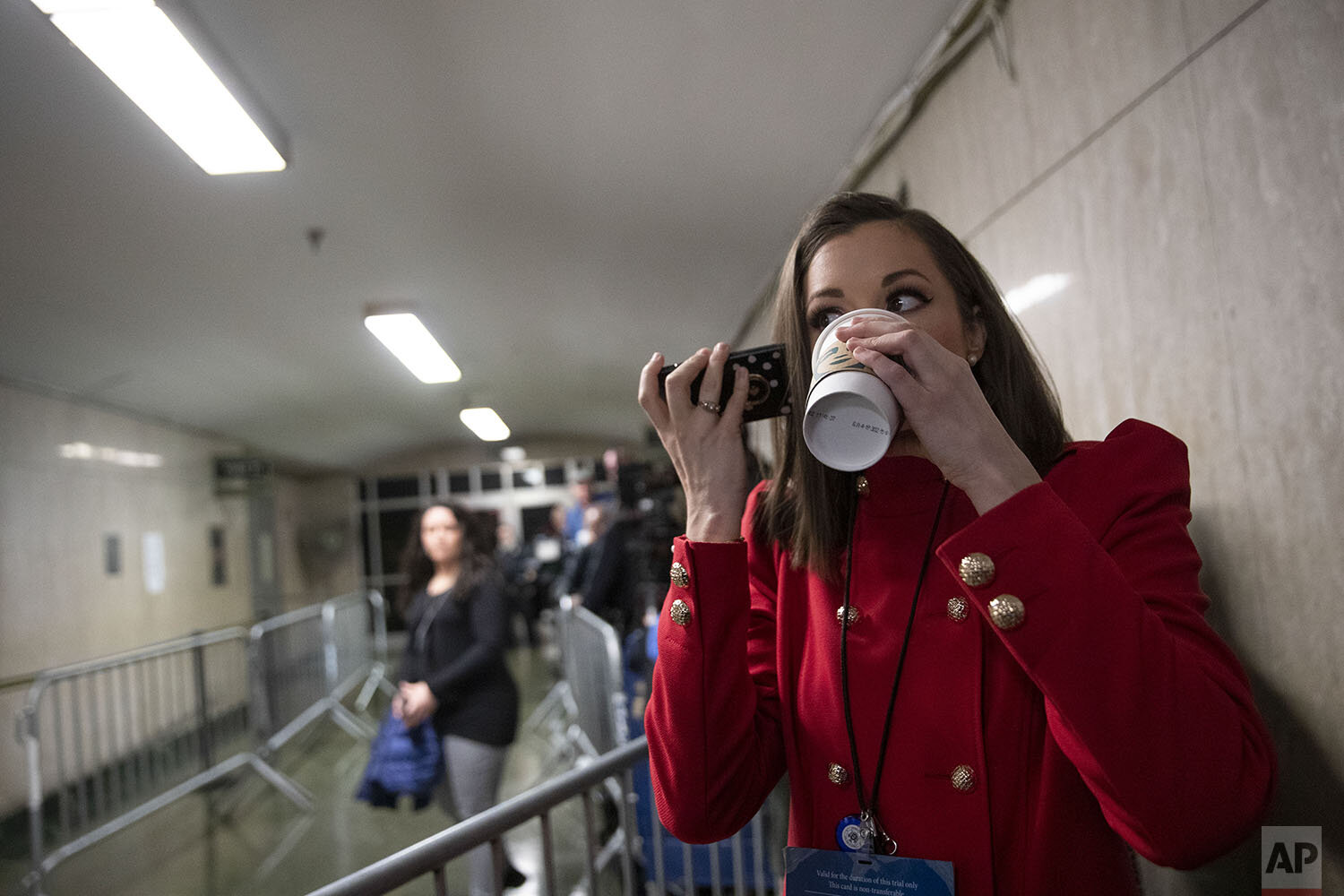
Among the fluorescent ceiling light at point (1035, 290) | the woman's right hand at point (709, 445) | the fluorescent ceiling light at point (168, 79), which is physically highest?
the fluorescent ceiling light at point (168, 79)

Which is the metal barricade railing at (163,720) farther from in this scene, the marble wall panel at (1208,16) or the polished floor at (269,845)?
the marble wall panel at (1208,16)

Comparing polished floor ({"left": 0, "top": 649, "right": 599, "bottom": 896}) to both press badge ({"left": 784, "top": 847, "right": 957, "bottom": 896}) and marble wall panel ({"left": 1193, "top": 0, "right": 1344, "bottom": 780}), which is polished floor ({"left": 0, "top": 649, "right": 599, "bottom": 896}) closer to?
press badge ({"left": 784, "top": 847, "right": 957, "bottom": 896})

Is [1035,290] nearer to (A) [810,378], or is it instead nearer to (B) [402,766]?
(A) [810,378]

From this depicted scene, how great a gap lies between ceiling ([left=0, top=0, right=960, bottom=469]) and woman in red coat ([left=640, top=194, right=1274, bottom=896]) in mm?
1947

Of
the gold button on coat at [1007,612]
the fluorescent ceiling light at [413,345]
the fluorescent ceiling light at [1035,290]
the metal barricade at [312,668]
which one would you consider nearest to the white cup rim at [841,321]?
the gold button on coat at [1007,612]

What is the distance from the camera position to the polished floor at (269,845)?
11.9 ft

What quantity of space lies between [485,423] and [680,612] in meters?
10.1

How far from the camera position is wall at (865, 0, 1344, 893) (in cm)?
107

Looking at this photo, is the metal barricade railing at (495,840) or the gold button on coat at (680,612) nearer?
the gold button on coat at (680,612)

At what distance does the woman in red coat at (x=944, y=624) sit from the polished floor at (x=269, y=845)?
9.55 ft

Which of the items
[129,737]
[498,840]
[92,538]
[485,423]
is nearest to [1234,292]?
[498,840]

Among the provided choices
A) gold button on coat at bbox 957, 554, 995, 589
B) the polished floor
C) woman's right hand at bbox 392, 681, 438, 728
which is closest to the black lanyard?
gold button on coat at bbox 957, 554, 995, 589

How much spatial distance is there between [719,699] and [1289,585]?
3.00 ft

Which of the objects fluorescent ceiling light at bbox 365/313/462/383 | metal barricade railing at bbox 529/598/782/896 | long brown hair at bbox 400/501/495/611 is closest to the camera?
metal barricade railing at bbox 529/598/782/896
